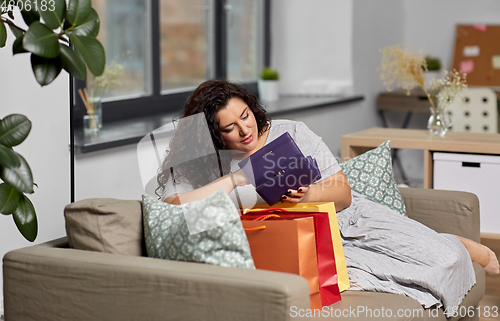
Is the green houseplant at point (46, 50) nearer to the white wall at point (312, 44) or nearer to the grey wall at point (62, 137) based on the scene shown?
the grey wall at point (62, 137)

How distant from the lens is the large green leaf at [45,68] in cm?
123

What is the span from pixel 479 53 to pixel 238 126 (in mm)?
3581

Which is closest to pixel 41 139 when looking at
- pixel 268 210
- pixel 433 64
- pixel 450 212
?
pixel 268 210

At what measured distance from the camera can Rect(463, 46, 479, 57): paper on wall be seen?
482cm

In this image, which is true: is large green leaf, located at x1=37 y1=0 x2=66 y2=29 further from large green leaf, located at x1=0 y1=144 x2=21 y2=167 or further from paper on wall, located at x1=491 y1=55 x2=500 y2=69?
paper on wall, located at x1=491 y1=55 x2=500 y2=69

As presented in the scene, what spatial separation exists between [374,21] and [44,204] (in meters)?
3.29

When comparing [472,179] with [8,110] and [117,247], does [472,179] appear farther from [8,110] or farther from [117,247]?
[8,110]

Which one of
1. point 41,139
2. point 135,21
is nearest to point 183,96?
point 135,21

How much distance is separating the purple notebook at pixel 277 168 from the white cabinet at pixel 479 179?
1.23 meters

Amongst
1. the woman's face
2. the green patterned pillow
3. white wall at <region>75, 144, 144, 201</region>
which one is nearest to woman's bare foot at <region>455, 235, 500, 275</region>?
the green patterned pillow

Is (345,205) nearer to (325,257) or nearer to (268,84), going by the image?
(325,257)

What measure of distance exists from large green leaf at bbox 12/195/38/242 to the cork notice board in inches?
164

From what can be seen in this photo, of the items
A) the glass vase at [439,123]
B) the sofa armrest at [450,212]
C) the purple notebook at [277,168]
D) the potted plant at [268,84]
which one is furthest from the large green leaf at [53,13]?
the potted plant at [268,84]

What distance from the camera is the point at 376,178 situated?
218 centimetres
